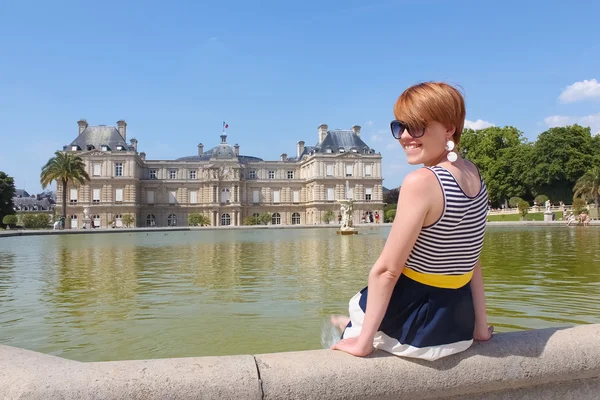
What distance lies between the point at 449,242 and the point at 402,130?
20.1 inches

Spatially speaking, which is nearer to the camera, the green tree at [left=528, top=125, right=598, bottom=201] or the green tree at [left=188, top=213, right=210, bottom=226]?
the green tree at [left=528, top=125, right=598, bottom=201]

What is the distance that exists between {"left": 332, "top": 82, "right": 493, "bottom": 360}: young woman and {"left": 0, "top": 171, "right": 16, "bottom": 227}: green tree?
59833 mm

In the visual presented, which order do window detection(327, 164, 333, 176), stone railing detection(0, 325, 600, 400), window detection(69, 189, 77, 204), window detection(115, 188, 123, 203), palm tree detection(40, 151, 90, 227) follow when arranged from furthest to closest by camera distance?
window detection(327, 164, 333, 176) < window detection(115, 188, 123, 203) < window detection(69, 189, 77, 204) < palm tree detection(40, 151, 90, 227) < stone railing detection(0, 325, 600, 400)

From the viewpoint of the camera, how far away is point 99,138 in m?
63.2

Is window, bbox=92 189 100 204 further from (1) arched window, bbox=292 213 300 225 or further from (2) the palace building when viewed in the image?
(1) arched window, bbox=292 213 300 225

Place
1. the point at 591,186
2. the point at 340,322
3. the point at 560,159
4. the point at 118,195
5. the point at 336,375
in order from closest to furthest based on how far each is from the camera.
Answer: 1. the point at 336,375
2. the point at 340,322
3. the point at 591,186
4. the point at 560,159
5. the point at 118,195

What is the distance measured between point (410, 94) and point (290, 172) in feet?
231

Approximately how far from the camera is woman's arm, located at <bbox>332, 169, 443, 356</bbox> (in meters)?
1.94

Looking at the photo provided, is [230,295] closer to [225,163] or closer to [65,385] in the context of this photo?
[65,385]

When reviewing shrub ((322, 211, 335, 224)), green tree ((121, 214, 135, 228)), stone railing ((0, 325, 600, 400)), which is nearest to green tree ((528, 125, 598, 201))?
shrub ((322, 211, 335, 224))

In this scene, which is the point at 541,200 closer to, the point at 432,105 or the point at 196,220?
the point at 196,220

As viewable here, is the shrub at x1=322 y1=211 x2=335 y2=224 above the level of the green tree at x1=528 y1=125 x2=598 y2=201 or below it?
below

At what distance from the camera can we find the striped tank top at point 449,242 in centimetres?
200

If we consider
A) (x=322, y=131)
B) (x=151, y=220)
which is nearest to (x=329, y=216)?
(x=322, y=131)
